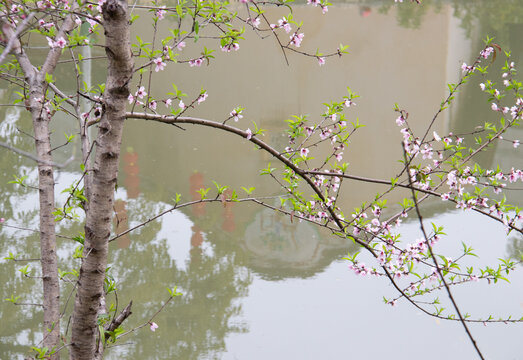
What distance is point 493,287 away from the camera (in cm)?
318

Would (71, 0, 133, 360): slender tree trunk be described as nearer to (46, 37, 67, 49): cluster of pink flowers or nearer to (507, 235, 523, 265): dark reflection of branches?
(46, 37, 67, 49): cluster of pink flowers

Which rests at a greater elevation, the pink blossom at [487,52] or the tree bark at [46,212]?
the pink blossom at [487,52]

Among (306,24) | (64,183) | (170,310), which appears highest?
(306,24)

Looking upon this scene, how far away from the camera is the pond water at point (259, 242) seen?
279 cm

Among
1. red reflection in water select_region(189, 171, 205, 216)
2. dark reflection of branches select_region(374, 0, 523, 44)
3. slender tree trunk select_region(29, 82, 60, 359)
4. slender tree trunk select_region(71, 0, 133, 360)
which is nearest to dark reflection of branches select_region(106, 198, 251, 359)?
red reflection in water select_region(189, 171, 205, 216)

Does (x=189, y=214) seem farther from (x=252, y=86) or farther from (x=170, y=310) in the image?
(x=252, y=86)

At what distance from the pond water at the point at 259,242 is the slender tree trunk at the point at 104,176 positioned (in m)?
1.21

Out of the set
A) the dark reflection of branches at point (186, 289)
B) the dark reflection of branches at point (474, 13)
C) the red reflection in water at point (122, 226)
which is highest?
the dark reflection of branches at point (474, 13)

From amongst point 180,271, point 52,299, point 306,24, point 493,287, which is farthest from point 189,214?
point 306,24

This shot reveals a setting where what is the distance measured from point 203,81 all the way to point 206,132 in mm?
1086

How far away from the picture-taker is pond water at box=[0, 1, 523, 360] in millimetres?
2793

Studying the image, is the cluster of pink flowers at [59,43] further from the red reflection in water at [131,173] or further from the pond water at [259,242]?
the red reflection in water at [131,173]

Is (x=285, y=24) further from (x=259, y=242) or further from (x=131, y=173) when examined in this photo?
(x=131, y=173)

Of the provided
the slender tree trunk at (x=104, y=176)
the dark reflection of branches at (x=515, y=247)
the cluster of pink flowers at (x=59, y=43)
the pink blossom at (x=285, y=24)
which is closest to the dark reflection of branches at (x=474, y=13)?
the dark reflection of branches at (x=515, y=247)
